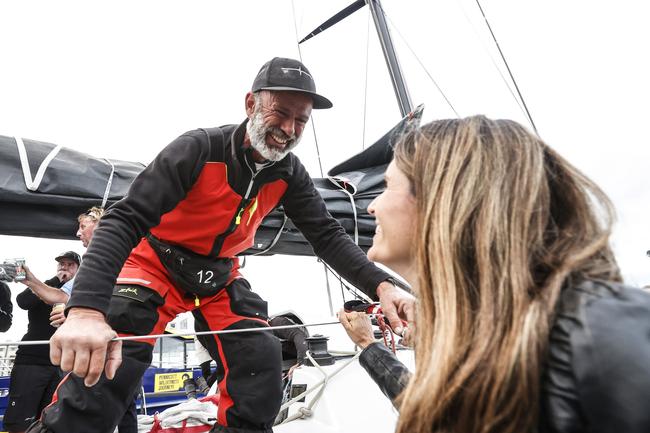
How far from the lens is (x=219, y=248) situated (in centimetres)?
172

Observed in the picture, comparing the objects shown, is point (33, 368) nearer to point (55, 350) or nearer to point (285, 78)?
point (55, 350)

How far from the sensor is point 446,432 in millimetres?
554

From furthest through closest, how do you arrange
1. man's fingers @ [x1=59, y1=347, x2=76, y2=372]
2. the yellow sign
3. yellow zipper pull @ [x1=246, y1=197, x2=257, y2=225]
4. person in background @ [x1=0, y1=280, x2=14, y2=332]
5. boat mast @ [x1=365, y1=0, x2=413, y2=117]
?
1. the yellow sign
2. boat mast @ [x1=365, y1=0, x2=413, y2=117]
3. person in background @ [x1=0, y1=280, x2=14, y2=332]
4. yellow zipper pull @ [x1=246, y1=197, x2=257, y2=225]
5. man's fingers @ [x1=59, y1=347, x2=76, y2=372]

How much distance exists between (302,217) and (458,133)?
1.29m

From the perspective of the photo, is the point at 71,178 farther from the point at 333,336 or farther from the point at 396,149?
the point at 333,336

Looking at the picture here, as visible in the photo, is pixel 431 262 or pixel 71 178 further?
pixel 71 178

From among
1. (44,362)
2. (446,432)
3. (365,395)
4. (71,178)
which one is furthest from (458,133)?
(44,362)

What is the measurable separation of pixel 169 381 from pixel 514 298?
8.31 metres

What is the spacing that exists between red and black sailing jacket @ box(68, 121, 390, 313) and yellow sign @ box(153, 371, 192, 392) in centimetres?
674

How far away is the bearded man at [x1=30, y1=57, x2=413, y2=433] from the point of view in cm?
131

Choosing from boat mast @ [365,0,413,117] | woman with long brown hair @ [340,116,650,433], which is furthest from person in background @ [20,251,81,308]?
boat mast @ [365,0,413,117]

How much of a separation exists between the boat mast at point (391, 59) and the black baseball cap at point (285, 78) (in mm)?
2507

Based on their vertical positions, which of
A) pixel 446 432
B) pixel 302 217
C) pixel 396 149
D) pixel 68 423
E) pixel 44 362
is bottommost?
pixel 44 362

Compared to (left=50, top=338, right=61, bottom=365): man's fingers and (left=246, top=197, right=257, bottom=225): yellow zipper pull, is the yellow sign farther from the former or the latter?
(left=50, top=338, right=61, bottom=365): man's fingers
